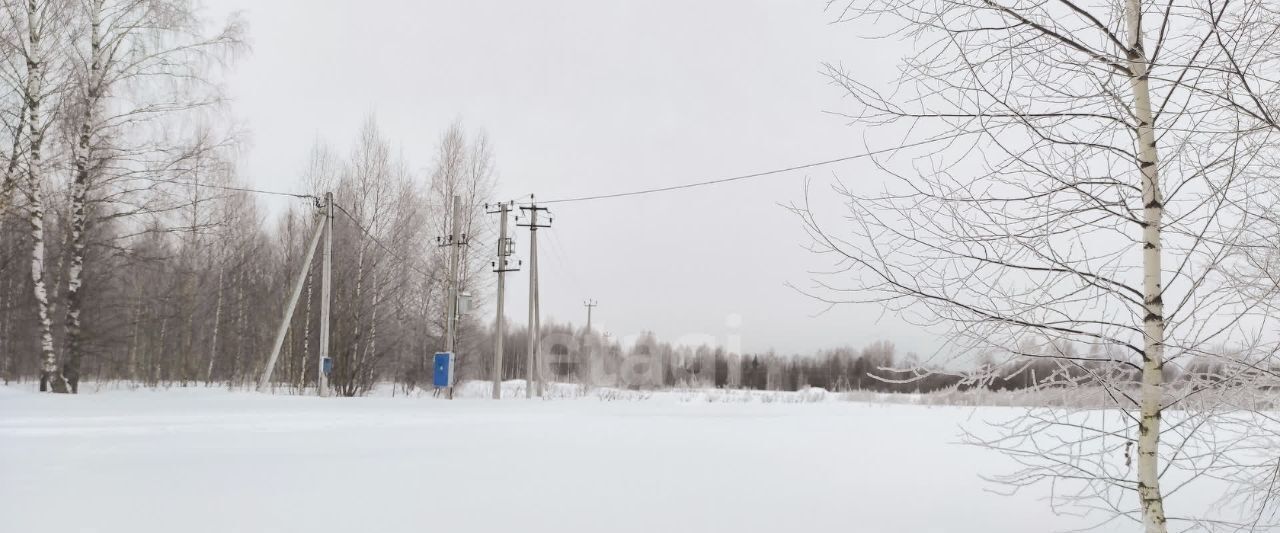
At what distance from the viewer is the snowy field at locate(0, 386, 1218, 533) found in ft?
13.8

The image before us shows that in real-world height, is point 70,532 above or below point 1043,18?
below

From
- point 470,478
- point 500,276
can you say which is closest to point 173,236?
point 500,276

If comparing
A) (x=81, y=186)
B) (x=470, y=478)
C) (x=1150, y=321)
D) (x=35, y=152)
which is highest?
(x=35, y=152)

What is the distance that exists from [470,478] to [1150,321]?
13.8 feet

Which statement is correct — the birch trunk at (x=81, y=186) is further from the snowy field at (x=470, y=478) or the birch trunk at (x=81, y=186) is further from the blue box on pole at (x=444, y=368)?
the blue box on pole at (x=444, y=368)

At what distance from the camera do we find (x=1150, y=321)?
2.92 metres

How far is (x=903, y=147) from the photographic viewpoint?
312cm

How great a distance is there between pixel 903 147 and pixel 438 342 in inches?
931

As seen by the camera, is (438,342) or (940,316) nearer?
(940,316)

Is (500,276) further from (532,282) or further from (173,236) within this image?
(173,236)

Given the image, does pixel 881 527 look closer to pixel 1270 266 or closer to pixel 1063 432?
pixel 1270 266

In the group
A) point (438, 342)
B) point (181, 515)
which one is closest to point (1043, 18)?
point (181, 515)

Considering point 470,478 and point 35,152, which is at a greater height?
point 35,152

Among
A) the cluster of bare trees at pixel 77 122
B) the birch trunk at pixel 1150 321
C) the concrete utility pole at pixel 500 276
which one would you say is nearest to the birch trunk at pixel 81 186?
the cluster of bare trees at pixel 77 122
